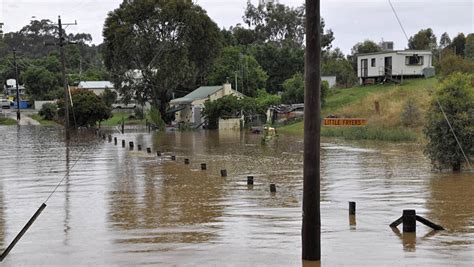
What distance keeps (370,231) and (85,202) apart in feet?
25.4

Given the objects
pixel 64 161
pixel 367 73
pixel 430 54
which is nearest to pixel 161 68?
pixel 367 73

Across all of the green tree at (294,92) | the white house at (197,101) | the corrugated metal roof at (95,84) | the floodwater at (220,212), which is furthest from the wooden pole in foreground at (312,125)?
the corrugated metal roof at (95,84)

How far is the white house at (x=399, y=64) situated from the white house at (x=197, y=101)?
1496cm

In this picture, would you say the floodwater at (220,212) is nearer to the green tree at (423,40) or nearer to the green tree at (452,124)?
the green tree at (452,124)

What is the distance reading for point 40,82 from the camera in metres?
107

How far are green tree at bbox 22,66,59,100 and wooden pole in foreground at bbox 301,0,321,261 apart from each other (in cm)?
10152

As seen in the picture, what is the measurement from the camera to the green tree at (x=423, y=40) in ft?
331

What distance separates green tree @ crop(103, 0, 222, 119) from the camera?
70.8 metres

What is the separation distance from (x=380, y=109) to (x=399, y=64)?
1398 centimetres

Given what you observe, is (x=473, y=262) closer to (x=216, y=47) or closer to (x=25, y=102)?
(x=216, y=47)

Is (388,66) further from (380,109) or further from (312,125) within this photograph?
(312,125)

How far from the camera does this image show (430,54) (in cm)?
7188

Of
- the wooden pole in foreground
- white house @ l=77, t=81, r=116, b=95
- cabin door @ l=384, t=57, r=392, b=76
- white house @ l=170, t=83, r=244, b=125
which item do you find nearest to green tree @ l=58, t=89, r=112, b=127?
white house @ l=170, t=83, r=244, b=125

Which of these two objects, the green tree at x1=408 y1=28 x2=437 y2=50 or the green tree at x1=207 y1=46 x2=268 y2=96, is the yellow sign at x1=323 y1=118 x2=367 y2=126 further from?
the green tree at x1=408 y1=28 x2=437 y2=50
